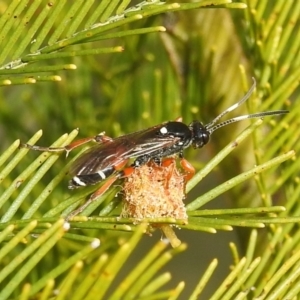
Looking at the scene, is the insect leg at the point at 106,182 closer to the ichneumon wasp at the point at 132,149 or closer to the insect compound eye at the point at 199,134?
the ichneumon wasp at the point at 132,149

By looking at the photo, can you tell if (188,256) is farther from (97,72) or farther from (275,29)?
(275,29)

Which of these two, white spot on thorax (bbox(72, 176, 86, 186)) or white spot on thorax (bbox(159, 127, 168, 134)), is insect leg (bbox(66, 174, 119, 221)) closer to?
white spot on thorax (bbox(72, 176, 86, 186))

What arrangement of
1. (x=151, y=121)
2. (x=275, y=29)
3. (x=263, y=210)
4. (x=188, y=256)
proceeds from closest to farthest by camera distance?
(x=263, y=210)
(x=275, y=29)
(x=151, y=121)
(x=188, y=256)

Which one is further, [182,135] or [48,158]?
[182,135]

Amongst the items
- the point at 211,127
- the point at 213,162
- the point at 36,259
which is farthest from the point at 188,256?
the point at 36,259

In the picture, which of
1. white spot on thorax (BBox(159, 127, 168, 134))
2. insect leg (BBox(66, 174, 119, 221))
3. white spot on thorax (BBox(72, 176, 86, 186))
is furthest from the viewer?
white spot on thorax (BBox(159, 127, 168, 134))

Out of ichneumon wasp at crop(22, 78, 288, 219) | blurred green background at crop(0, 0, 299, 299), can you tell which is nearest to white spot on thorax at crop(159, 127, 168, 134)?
ichneumon wasp at crop(22, 78, 288, 219)

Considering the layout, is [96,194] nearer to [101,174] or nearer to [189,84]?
[101,174]
